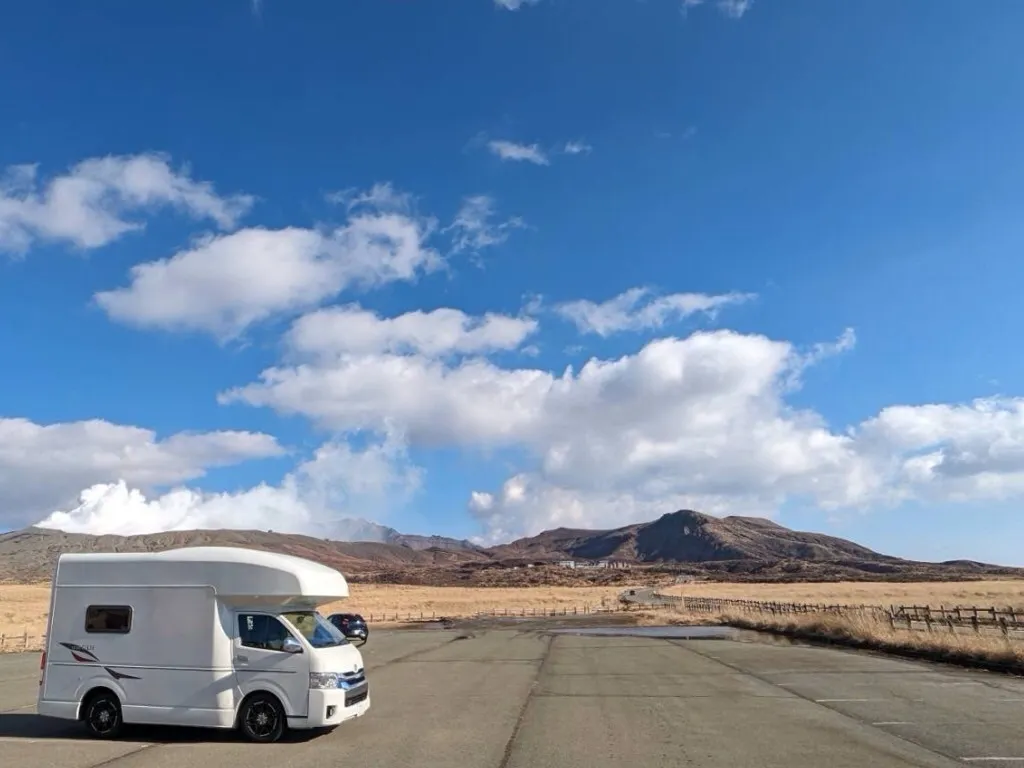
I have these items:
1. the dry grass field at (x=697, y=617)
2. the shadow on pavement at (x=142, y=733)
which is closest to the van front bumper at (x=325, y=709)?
the shadow on pavement at (x=142, y=733)

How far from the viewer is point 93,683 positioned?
38.5 feet

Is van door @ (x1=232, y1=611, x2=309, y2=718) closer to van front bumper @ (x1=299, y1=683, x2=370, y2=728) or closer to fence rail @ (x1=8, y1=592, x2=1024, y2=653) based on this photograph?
van front bumper @ (x1=299, y1=683, x2=370, y2=728)

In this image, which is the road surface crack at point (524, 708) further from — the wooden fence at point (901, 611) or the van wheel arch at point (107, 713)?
the wooden fence at point (901, 611)

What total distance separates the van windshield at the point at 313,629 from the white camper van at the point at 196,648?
0.07 feet

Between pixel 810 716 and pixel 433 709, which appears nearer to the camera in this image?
pixel 810 716

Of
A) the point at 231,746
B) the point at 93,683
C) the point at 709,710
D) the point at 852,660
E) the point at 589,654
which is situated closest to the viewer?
the point at 231,746

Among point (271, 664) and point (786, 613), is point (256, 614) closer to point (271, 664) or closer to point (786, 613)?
point (271, 664)

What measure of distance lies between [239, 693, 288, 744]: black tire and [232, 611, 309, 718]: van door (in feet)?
0.39

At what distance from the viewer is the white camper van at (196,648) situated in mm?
11250

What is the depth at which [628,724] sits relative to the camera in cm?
1250

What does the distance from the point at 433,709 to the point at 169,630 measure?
5.05 meters

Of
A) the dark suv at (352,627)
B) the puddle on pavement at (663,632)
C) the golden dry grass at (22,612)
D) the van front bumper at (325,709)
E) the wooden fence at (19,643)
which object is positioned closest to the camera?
the van front bumper at (325,709)

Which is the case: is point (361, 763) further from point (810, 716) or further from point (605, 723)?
point (810, 716)

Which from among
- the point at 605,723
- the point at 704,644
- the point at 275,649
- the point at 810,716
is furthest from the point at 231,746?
the point at 704,644
